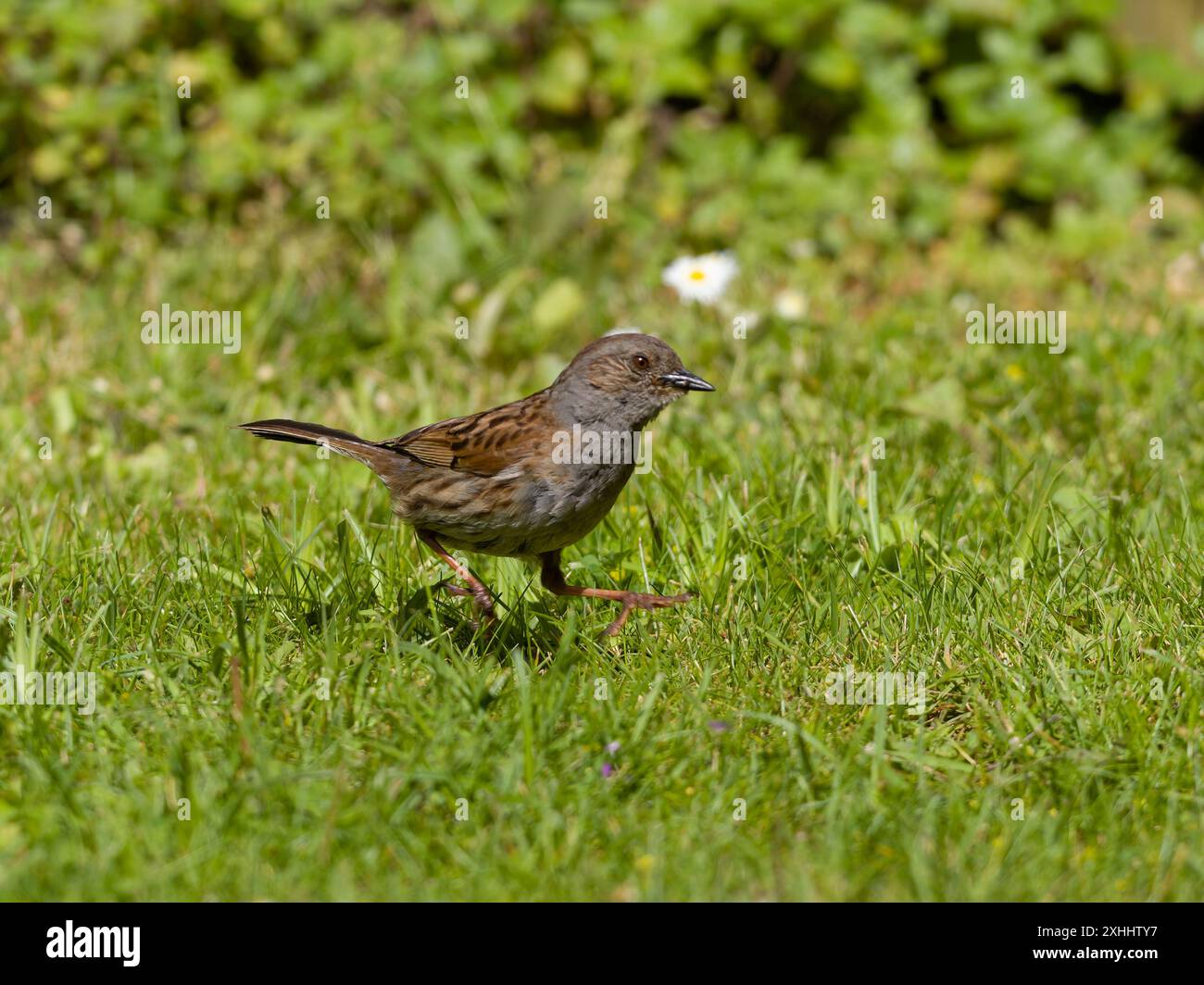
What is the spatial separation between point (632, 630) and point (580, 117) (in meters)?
5.03

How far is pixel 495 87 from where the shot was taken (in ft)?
27.8

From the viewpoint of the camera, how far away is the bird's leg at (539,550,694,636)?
14.7 ft

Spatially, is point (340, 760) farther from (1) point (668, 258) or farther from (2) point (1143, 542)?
(1) point (668, 258)

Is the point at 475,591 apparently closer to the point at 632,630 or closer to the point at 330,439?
the point at 632,630

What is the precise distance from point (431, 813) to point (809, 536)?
1868 millimetres

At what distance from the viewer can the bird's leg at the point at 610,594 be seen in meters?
4.49

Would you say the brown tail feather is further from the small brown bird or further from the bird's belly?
the bird's belly

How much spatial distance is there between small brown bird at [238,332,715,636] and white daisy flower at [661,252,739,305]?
8.05 ft

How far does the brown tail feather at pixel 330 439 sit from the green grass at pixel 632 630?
21cm

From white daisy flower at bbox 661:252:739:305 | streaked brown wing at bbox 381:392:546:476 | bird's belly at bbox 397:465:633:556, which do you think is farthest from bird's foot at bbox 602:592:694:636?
white daisy flower at bbox 661:252:739:305

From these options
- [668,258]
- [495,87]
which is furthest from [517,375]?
[495,87]

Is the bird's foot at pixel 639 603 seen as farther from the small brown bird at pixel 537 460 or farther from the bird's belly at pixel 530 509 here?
the bird's belly at pixel 530 509

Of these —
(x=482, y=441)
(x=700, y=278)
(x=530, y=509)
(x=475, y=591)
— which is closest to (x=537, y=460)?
(x=530, y=509)

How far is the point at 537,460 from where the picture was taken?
15.1 feet
